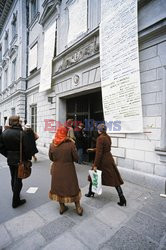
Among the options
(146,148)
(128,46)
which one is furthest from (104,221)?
(128,46)

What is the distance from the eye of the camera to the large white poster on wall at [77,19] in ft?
19.4

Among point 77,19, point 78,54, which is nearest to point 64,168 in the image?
point 78,54

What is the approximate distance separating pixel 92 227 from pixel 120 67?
13.1ft

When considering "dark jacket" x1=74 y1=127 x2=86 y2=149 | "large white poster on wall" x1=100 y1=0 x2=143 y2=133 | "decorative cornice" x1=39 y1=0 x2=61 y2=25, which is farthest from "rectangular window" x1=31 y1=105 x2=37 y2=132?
"large white poster on wall" x1=100 y1=0 x2=143 y2=133

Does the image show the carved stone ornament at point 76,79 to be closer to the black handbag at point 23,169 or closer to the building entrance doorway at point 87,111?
the building entrance doorway at point 87,111

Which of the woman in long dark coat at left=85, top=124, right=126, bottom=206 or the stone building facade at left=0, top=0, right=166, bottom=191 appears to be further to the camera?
the stone building facade at left=0, top=0, right=166, bottom=191

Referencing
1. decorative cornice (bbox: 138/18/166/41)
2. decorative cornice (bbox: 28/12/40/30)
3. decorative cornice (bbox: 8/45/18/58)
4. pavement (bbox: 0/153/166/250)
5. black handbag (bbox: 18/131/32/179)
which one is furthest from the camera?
decorative cornice (bbox: 8/45/18/58)

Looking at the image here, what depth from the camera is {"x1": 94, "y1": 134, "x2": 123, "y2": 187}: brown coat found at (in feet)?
9.57

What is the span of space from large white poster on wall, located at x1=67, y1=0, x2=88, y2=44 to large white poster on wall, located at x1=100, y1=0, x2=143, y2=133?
1.27 metres

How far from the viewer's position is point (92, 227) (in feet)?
7.68

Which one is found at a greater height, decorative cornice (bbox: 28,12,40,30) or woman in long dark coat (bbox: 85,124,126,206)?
decorative cornice (bbox: 28,12,40,30)

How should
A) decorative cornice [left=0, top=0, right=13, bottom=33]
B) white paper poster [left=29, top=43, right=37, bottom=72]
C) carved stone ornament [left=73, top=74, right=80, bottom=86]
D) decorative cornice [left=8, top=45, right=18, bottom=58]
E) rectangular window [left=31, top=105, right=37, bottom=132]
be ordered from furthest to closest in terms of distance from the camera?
decorative cornice [left=0, top=0, right=13, bottom=33] < decorative cornice [left=8, top=45, right=18, bottom=58] < rectangular window [left=31, top=105, right=37, bottom=132] < white paper poster [left=29, top=43, right=37, bottom=72] < carved stone ornament [left=73, top=74, right=80, bottom=86]

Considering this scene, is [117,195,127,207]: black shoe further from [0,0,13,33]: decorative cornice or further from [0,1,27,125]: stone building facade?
[0,0,13,33]: decorative cornice

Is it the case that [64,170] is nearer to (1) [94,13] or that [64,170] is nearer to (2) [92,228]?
(2) [92,228]
